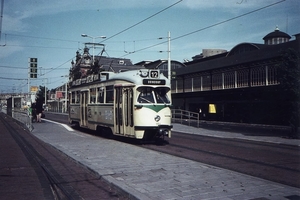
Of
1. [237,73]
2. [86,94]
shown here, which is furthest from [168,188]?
[237,73]

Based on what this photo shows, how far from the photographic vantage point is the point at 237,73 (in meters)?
35.1

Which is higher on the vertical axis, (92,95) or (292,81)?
(292,81)

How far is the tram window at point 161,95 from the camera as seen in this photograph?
49.4 feet

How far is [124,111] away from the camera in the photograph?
49.8 ft

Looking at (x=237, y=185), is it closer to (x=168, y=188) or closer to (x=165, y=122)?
(x=168, y=188)

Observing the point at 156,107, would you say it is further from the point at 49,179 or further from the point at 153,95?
the point at 49,179

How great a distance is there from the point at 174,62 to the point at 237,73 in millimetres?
27695

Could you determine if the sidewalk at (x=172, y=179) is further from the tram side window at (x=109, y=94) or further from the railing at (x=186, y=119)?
the railing at (x=186, y=119)

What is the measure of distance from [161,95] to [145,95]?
847 mm

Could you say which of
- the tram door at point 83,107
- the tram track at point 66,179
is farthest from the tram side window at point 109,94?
the tram track at point 66,179

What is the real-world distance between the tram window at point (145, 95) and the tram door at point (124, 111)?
43 cm

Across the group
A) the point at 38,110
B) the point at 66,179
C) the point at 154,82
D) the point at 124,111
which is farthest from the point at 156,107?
the point at 38,110

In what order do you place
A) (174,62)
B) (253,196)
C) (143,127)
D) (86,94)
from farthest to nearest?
(174,62) → (86,94) → (143,127) → (253,196)

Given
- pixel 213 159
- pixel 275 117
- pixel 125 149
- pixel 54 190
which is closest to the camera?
pixel 54 190
